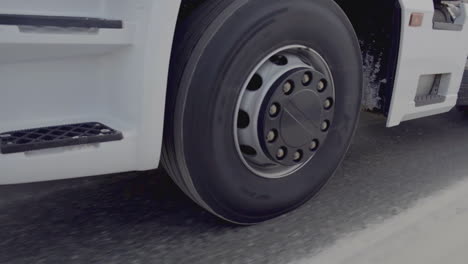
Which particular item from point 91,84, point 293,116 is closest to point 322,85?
point 293,116

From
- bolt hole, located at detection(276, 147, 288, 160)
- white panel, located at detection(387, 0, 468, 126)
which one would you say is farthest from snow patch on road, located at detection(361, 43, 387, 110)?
bolt hole, located at detection(276, 147, 288, 160)

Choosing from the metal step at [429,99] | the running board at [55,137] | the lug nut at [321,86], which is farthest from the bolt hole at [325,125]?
the running board at [55,137]

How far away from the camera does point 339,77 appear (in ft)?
5.57

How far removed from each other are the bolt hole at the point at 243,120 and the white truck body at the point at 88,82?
1.15ft

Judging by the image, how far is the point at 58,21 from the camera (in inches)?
43.2

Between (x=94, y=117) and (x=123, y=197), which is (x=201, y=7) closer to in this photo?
(x=94, y=117)

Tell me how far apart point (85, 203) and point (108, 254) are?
17.2 inches

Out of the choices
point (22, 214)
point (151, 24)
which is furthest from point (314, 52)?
point (22, 214)

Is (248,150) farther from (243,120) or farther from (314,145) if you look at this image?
(314,145)

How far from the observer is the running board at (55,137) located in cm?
110

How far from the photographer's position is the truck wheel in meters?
1.34

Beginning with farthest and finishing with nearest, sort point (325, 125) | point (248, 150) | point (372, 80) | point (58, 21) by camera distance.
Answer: point (372, 80) → point (325, 125) → point (248, 150) → point (58, 21)

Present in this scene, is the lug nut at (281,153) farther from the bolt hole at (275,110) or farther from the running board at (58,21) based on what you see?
the running board at (58,21)

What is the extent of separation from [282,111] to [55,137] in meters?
0.76
